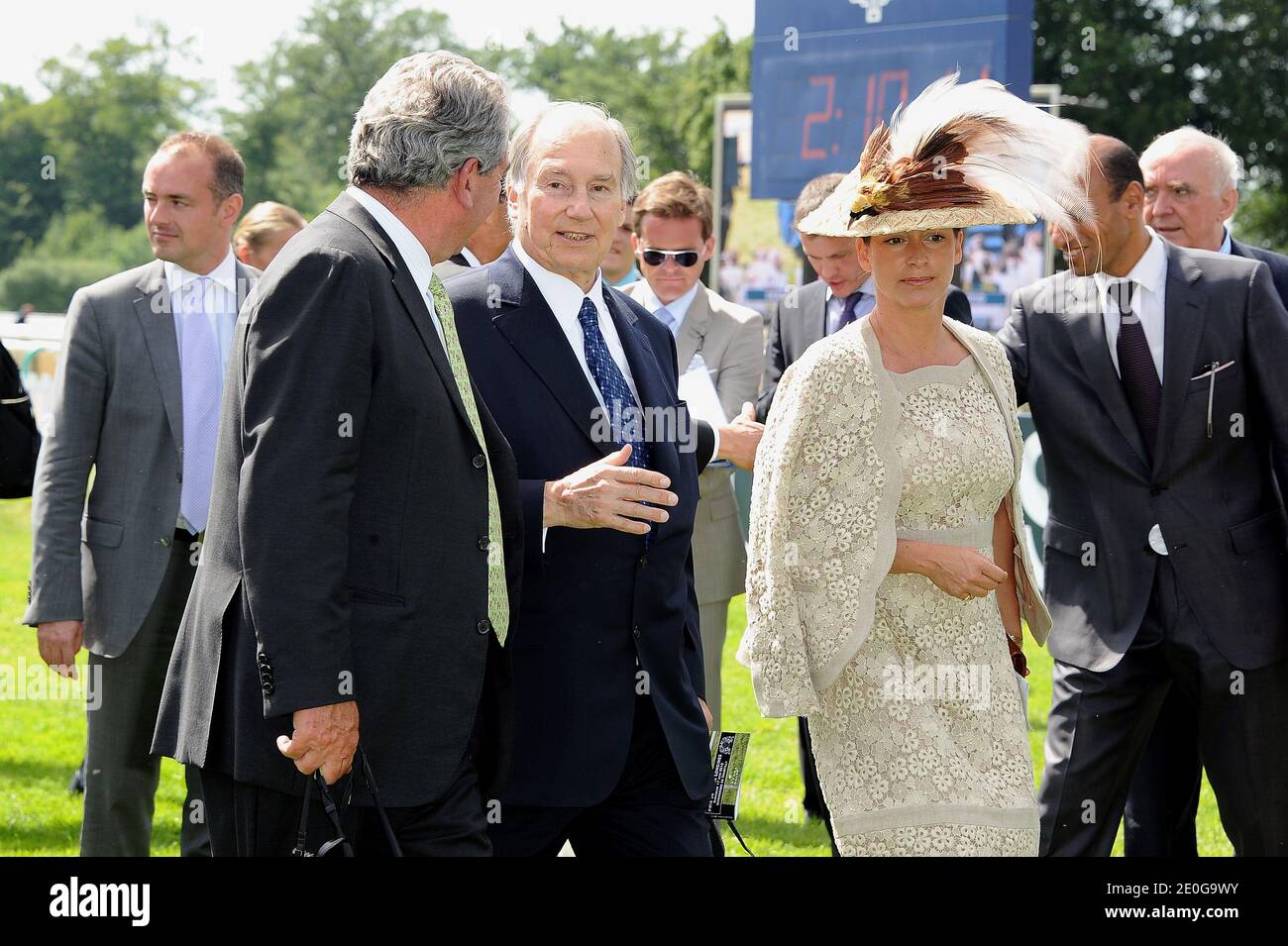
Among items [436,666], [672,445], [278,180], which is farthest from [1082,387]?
[278,180]

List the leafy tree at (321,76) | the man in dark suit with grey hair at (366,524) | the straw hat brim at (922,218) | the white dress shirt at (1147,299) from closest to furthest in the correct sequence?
the man in dark suit with grey hair at (366,524) < the straw hat brim at (922,218) < the white dress shirt at (1147,299) < the leafy tree at (321,76)

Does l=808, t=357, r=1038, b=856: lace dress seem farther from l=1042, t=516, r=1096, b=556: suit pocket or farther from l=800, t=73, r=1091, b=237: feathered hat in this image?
l=1042, t=516, r=1096, b=556: suit pocket

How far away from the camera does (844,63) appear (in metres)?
12.8

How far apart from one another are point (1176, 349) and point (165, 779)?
526 cm

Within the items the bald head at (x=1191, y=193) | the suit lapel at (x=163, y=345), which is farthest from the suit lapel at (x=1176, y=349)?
the suit lapel at (x=163, y=345)

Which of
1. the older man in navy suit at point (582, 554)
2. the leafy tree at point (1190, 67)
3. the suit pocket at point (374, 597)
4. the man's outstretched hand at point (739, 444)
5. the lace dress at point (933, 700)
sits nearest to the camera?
the suit pocket at point (374, 597)

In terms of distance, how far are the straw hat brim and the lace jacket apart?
→ 0.30m

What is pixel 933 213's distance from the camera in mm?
4031

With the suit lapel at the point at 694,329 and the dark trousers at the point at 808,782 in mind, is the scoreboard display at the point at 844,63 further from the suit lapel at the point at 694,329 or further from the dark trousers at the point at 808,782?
the dark trousers at the point at 808,782

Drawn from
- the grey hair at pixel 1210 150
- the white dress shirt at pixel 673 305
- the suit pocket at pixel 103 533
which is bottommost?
the suit pocket at pixel 103 533

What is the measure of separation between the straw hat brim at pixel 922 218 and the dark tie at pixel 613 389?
2.09 feet

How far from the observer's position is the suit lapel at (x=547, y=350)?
3.85m
